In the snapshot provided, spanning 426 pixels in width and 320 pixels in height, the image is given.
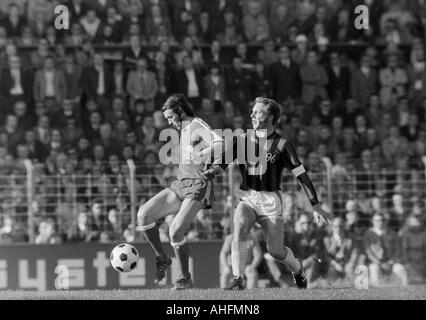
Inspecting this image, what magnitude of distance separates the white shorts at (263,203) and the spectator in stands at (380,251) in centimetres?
620

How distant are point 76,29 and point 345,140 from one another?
18.6 ft

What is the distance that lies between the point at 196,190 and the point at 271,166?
0.92 meters

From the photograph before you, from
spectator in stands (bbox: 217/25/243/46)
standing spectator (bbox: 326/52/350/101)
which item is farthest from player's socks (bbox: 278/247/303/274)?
spectator in stands (bbox: 217/25/243/46)

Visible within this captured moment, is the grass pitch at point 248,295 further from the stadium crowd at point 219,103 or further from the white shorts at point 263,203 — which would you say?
the stadium crowd at point 219,103

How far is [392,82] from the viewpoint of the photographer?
25.2 m

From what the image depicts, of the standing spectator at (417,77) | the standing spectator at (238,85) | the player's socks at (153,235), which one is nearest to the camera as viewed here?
the player's socks at (153,235)

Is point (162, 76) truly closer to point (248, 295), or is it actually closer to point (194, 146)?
point (194, 146)

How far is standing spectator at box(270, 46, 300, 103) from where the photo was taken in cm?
2434

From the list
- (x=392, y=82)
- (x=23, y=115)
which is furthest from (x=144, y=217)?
(x=392, y=82)

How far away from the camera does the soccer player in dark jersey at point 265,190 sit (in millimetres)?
14914

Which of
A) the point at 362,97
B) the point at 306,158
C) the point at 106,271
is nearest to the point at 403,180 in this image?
the point at 306,158

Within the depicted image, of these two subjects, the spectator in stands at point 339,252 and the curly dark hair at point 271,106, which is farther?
the spectator in stands at point 339,252

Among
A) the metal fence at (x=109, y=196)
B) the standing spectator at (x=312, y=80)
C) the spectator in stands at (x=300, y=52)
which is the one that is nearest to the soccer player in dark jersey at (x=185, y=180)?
the metal fence at (x=109, y=196)
